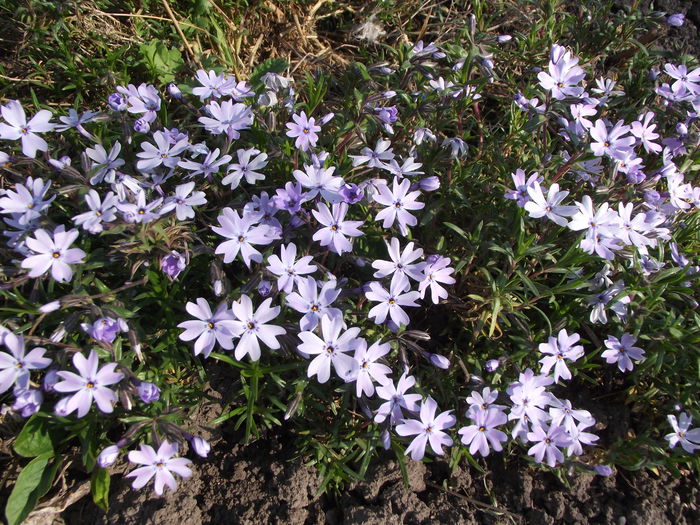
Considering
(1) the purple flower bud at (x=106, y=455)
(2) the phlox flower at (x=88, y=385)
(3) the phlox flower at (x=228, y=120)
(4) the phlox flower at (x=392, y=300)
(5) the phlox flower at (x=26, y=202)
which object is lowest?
(1) the purple flower bud at (x=106, y=455)

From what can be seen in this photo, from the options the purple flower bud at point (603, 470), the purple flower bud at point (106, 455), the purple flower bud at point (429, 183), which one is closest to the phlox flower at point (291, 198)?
the purple flower bud at point (429, 183)

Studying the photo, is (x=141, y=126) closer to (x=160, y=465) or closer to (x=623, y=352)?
(x=160, y=465)

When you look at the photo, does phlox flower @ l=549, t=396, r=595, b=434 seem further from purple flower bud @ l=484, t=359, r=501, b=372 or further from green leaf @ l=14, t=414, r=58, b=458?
green leaf @ l=14, t=414, r=58, b=458

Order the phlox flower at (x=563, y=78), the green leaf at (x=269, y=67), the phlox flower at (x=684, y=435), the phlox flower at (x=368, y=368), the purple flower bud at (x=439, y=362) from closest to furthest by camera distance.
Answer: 1. the phlox flower at (x=368, y=368)
2. the purple flower bud at (x=439, y=362)
3. the phlox flower at (x=684, y=435)
4. the phlox flower at (x=563, y=78)
5. the green leaf at (x=269, y=67)

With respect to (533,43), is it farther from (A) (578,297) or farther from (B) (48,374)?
(B) (48,374)

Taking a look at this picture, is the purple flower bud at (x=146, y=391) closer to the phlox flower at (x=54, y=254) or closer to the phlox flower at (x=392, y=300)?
the phlox flower at (x=54, y=254)

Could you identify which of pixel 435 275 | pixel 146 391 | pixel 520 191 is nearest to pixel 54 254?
pixel 146 391
